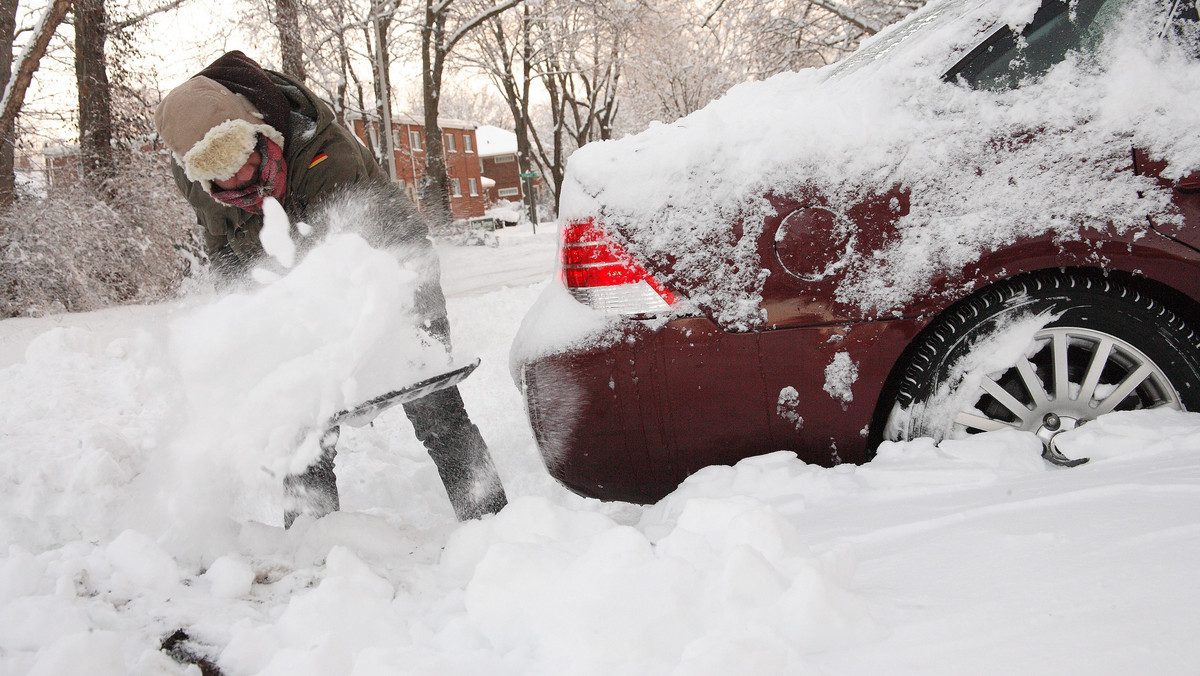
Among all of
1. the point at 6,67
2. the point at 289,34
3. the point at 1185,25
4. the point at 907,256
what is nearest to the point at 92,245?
the point at 6,67

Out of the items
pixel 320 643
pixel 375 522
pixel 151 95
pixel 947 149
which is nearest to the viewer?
pixel 320 643

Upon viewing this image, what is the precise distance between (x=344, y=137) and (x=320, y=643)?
1810 mm

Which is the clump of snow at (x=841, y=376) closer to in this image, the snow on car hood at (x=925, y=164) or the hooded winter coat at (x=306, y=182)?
the snow on car hood at (x=925, y=164)

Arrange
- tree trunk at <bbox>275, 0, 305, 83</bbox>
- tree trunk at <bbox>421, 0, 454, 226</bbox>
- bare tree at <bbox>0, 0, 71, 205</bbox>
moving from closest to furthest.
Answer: bare tree at <bbox>0, 0, 71, 205</bbox>, tree trunk at <bbox>275, 0, 305, 83</bbox>, tree trunk at <bbox>421, 0, 454, 226</bbox>

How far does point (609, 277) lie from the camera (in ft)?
Answer: 6.45

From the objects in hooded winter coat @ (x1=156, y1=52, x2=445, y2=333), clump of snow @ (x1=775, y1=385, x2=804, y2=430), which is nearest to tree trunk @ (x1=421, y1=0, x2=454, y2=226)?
hooded winter coat @ (x1=156, y1=52, x2=445, y2=333)

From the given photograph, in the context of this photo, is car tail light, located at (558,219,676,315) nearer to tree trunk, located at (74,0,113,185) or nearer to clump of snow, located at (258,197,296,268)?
clump of snow, located at (258,197,296,268)

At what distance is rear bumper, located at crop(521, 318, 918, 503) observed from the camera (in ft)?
6.37

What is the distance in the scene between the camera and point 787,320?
1933mm

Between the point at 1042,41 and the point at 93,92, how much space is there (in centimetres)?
1154

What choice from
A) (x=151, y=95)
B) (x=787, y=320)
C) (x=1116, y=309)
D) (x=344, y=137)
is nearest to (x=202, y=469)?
(x=344, y=137)

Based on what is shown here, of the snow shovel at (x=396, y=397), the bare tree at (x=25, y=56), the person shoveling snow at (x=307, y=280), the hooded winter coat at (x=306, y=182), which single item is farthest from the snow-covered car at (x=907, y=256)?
the bare tree at (x=25, y=56)

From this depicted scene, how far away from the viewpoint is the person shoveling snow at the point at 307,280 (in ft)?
7.09

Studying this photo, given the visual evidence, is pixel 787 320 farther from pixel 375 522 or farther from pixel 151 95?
pixel 151 95
